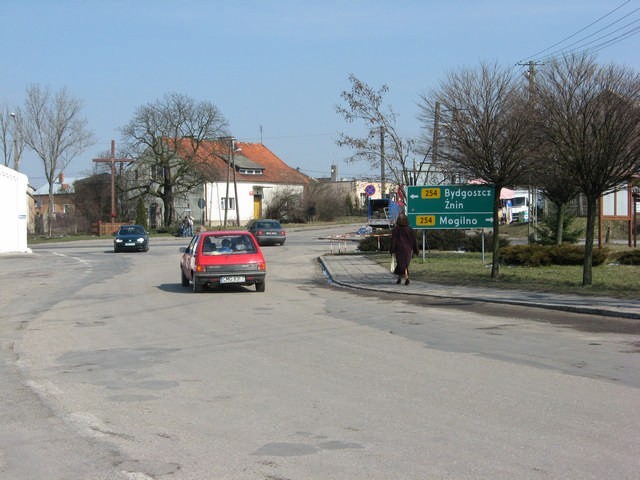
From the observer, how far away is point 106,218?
7212 cm

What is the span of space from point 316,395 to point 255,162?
78186mm

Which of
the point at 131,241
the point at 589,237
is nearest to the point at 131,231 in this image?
the point at 131,241

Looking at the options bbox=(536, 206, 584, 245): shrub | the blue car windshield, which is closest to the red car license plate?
bbox=(536, 206, 584, 245): shrub

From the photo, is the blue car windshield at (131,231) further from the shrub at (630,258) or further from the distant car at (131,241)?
the shrub at (630,258)

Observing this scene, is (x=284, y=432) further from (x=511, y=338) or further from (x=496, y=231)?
(x=496, y=231)

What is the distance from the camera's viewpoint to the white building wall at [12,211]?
37.6m

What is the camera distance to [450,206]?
80.0ft

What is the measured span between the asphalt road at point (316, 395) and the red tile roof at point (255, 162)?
55074mm

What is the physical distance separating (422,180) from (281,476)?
81.8 ft

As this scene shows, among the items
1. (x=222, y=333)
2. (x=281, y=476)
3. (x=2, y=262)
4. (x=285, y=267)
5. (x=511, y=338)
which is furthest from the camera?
(x=2, y=262)

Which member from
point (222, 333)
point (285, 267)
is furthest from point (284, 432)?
Result: point (285, 267)

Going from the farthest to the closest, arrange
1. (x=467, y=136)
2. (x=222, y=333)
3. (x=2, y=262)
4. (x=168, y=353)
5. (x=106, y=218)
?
(x=106, y=218) → (x=2, y=262) → (x=467, y=136) → (x=222, y=333) → (x=168, y=353)

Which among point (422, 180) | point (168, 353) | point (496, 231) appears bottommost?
point (168, 353)

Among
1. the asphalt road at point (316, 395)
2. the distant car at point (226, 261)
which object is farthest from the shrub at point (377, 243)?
the asphalt road at point (316, 395)
